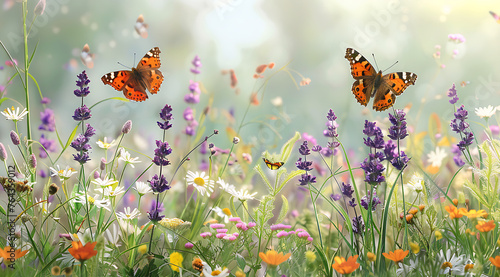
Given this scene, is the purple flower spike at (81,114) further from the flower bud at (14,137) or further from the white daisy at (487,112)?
the white daisy at (487,112)

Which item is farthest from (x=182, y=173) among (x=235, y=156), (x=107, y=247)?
(x=107, y=247)

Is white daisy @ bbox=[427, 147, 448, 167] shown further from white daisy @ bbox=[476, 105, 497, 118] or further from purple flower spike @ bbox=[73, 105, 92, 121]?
purple flower spike @ bbox=[73, 105, 92, 121]

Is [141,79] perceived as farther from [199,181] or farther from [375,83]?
[375,83]

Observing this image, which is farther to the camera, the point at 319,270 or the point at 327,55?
the point at 327,55

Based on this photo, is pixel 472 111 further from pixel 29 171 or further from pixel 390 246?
pixel 29 171

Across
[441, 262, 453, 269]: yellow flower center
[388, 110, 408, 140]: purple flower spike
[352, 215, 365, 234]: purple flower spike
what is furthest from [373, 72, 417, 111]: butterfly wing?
[441, 262, 453, 269]: yellow flower center

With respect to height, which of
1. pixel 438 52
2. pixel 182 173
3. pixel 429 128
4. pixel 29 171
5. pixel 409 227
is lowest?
pixel 409 227

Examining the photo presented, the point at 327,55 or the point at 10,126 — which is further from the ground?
the point at 327,55

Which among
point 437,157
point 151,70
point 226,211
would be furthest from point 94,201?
point 437,157
